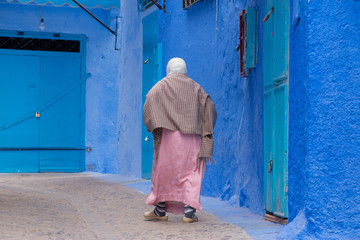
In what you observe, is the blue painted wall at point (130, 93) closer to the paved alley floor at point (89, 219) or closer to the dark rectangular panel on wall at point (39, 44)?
the dark rectangular panel on wall at point (39, 44)

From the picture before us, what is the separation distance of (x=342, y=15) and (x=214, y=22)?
3715 mm

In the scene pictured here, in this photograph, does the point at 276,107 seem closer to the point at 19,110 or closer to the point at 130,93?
the point at 130,93

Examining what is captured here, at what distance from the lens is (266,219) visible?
6125 millimetres

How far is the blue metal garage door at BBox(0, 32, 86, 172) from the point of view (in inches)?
520

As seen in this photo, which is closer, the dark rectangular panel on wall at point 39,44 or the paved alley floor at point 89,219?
the paved alley floor at point 89,219

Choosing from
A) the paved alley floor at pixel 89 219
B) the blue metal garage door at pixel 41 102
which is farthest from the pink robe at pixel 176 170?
the blue metal garage door at pixel 41 102

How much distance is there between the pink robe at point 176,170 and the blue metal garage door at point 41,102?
7651mm

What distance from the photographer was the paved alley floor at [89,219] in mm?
5277

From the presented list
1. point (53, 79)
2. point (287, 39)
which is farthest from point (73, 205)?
point (53, 79)

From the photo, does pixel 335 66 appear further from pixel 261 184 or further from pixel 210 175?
pixel 210 175

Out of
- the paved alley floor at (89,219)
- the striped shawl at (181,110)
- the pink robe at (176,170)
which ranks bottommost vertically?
the paved alley floor at (89,219)

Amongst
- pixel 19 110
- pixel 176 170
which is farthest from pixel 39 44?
pixel 176 170

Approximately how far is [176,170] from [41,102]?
7886 millimetres

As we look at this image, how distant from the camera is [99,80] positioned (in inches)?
539
